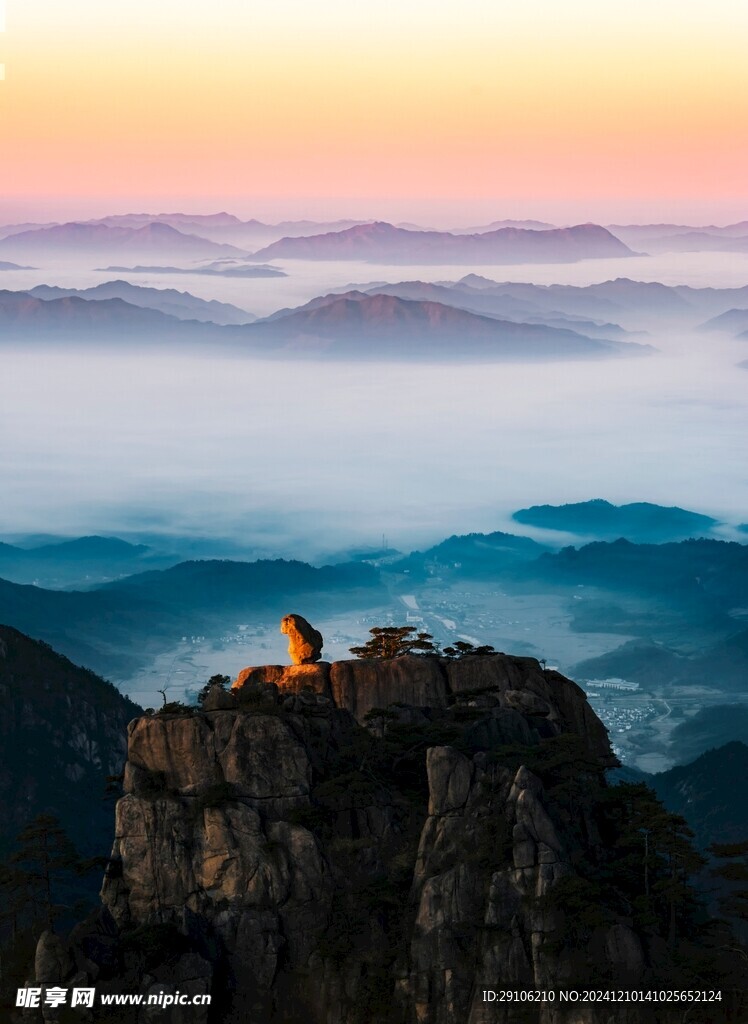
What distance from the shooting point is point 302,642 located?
10200 centimetres

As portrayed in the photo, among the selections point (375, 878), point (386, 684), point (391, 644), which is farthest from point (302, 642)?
point (375, 878)

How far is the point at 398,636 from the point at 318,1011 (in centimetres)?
2608

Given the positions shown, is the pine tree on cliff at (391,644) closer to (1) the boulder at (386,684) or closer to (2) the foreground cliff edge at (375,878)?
(1) the boulder at (386,684)

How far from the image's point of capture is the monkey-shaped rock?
335 feet

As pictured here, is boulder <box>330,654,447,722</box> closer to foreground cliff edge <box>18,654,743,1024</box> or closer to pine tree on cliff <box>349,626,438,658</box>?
foreground cliff edge <box>18,654,743,1024</box>

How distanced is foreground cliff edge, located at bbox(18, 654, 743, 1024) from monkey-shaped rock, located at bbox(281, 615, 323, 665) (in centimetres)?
649

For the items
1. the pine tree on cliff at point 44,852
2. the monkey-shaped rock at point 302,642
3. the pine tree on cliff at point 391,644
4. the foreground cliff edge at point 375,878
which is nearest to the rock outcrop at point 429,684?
the monkey-shaped rock at point 302,642

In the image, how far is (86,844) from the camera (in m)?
180

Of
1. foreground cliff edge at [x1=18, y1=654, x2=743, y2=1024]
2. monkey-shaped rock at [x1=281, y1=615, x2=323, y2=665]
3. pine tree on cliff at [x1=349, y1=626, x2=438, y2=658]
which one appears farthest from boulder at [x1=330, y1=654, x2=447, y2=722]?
pine tree on cliff at [x1=349, y1=626, x2=438, y2=658]

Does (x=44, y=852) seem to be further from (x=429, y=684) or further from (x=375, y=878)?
(x=429, y=684)

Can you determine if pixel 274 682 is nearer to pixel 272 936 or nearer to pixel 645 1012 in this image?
pixel 272 936

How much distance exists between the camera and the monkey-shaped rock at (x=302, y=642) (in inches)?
4018

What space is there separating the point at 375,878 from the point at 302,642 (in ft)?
58.1

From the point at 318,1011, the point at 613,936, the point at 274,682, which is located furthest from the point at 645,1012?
the point at 274,682
